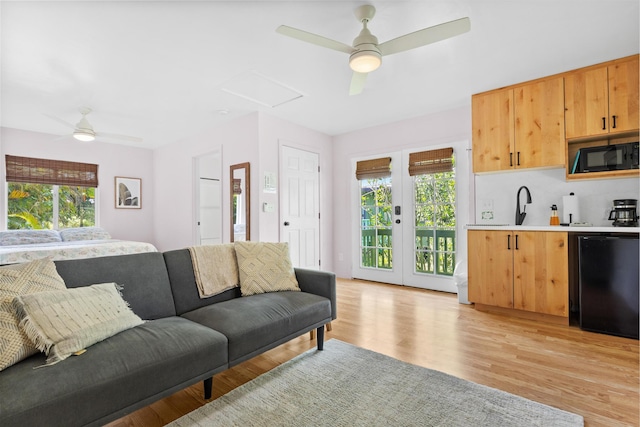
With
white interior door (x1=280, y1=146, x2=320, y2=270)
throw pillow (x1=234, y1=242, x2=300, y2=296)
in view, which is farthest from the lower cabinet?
white interior door (x1=280, y1=146, x2=320, y2=270)

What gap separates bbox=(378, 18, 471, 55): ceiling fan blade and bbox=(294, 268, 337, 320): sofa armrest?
A: 1741 millimetres

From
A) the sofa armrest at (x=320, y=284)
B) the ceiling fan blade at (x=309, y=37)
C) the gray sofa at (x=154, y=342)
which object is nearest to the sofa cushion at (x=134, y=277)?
the gray sofa at (x=154, y=342)

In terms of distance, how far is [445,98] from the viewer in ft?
12.2

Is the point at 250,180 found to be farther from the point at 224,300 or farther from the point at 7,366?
the point at 7,366

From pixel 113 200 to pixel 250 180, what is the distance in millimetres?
3450

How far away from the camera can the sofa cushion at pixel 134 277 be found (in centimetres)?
172

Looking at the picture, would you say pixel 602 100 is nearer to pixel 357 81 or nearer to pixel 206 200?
pixel 357 81

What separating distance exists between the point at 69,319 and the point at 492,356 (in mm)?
2639

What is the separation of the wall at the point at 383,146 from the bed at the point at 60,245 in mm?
2898

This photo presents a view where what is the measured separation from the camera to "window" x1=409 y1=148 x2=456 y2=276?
4141 millimetres

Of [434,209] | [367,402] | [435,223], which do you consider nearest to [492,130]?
[434,209]

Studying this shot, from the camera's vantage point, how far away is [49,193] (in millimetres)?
5289

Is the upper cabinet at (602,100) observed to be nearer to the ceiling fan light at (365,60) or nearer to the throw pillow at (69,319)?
the ceiling fan light at (365,60)

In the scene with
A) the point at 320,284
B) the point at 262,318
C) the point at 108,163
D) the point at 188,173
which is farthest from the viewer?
the point at 108,163
